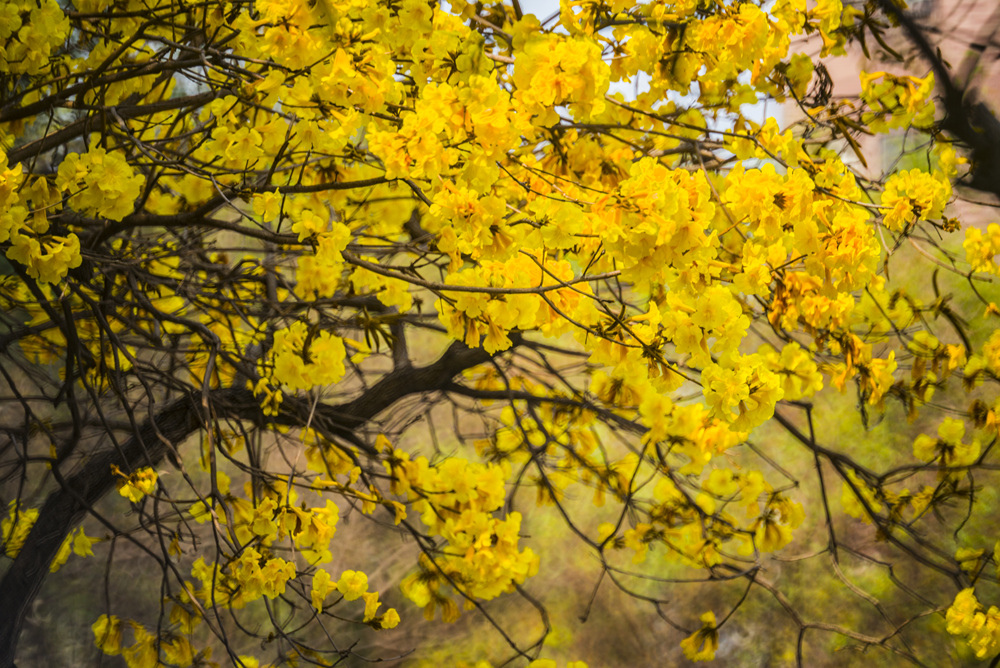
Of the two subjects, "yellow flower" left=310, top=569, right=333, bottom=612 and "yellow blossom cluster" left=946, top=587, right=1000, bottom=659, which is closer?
"yellow flower" left=310, top=569, right=333, bottom=612

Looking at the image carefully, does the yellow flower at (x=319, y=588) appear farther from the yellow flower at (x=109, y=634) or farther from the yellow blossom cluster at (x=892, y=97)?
the yellow blossom cluster at (x=892, y=97)

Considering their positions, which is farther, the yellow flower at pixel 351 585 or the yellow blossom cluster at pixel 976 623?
the yellow blossom cluster at pixel 976 623

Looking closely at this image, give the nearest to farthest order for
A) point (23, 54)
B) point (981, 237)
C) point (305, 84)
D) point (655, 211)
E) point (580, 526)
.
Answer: point (655, 211), point (305, 84), point (23, 54), point (981, 237), point (580, 526)

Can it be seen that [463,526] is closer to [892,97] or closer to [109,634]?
[109,634]

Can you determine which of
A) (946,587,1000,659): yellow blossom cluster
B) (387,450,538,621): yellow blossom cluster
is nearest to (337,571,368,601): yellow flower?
(387,450,538,621): yellow blossom cluster

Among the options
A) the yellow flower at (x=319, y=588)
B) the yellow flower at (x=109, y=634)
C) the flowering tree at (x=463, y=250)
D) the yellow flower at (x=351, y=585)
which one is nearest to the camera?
the flowering tree at (x=463, y=250)

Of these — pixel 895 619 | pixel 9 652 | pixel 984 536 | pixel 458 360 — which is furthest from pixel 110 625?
pixel 895 619

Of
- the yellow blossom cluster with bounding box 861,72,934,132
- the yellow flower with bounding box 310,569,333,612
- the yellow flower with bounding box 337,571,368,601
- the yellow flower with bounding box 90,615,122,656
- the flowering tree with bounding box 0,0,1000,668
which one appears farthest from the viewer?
the yellow flower with bounding box 90,615,122,656

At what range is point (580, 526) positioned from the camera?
383 centimetres

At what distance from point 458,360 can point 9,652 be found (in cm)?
109

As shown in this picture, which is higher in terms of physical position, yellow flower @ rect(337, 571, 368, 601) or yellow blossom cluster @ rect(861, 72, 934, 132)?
yellow blossom cluster @ rect(861, 72, 934, 132)

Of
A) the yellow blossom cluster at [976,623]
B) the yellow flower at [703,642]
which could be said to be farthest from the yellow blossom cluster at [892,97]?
the yellow flower at [703,642]

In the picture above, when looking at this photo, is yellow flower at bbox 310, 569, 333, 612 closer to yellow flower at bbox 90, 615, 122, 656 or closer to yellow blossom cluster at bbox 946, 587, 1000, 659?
yellow flower at bbox 90, 615, 122, 656

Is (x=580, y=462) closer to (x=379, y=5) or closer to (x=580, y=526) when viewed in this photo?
(x=379, y=5)
